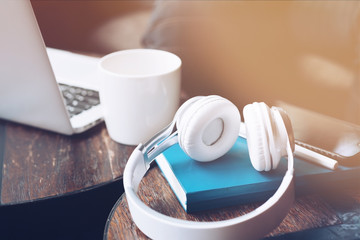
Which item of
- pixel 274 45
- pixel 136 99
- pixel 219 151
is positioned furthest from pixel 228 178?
pixel 274 45

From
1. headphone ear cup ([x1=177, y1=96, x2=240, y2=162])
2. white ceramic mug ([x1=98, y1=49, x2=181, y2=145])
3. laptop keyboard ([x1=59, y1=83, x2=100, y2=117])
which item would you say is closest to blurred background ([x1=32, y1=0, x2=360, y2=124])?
laptop keyboard ([x1=59, y1=83, x2=100, y2=117])

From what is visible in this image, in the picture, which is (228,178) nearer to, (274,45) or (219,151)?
(219,151)

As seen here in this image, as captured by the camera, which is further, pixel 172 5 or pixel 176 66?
pixel 172 5

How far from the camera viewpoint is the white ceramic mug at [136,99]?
51 cm

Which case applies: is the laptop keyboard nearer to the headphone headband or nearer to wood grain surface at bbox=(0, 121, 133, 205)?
wood grain surface at bbox=(0, 121, 133, 205)

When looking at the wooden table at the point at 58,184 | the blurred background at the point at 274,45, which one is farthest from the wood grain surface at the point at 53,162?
the blurred background at the point at 274,45

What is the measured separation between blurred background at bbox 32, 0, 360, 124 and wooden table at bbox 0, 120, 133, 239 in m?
0.62

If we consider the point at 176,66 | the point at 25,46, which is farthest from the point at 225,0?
the point at 25,46

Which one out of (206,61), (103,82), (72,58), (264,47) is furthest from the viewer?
(264,47)

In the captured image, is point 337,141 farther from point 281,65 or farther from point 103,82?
point 281,65

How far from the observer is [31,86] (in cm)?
54

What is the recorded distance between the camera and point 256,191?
0.42m

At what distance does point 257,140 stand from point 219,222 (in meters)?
0.11

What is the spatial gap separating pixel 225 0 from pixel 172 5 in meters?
0.20
